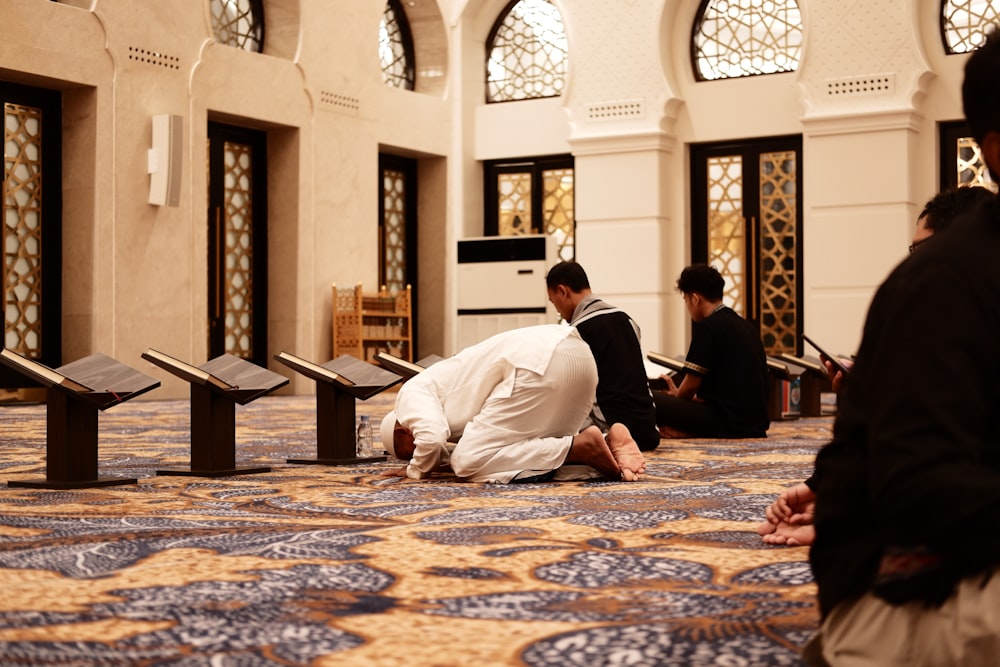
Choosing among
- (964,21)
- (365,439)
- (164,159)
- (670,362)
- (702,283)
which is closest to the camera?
(365,439)

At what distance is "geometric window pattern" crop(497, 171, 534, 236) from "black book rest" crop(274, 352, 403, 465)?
866cm

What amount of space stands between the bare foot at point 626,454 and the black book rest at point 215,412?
1237 mm

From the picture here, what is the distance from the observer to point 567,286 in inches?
216

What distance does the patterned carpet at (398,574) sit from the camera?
2023 mm

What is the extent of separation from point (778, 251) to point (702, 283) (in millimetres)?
6317

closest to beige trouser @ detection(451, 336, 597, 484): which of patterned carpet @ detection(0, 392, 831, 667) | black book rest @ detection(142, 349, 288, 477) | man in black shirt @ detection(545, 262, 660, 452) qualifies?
patterned carpet @ detection(0, 392, 831, 667)

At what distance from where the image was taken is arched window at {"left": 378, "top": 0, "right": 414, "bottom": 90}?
45.0 feet

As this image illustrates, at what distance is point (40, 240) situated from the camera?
1043 cm

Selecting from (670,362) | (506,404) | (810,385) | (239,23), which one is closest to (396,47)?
(239,23)

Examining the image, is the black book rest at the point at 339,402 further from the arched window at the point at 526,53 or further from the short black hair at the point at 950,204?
the arched window at the point at 526,53

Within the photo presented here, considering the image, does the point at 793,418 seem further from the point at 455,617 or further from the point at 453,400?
the point at 455,617

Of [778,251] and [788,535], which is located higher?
[778,251]

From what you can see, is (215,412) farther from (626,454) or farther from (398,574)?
(398,574)

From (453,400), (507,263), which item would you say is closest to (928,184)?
(507,263)
